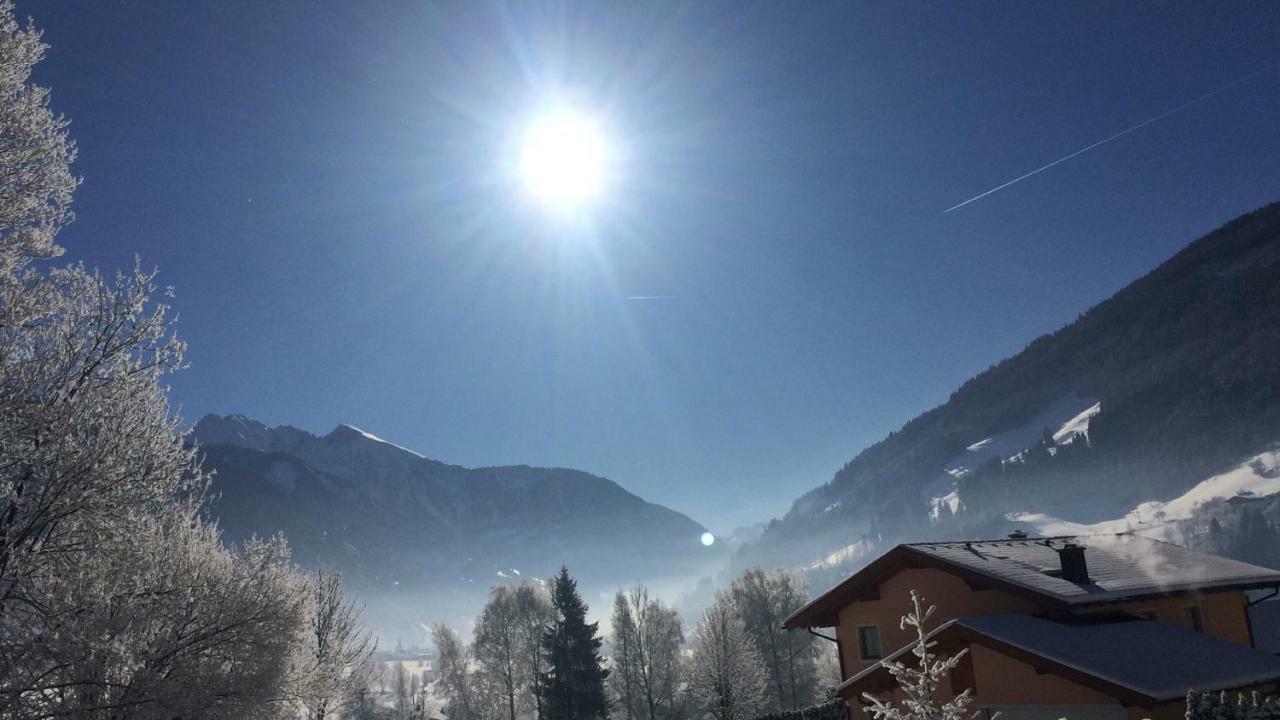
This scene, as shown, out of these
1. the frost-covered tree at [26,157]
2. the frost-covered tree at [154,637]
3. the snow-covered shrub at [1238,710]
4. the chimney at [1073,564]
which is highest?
the frost-covered tree at [26,157]

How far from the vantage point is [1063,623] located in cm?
1581

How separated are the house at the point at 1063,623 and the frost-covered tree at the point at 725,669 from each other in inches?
671

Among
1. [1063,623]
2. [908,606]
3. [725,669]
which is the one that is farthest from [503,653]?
[1063,623]

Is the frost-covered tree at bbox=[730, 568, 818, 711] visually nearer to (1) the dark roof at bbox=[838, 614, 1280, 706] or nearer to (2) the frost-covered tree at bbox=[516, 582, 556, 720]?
(2) the frost-covered tree at bbox=[516, 582, 556, 720]

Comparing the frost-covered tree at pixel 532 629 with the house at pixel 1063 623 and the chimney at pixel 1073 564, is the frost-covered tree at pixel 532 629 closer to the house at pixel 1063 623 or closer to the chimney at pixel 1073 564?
the house at pixel 1063 623

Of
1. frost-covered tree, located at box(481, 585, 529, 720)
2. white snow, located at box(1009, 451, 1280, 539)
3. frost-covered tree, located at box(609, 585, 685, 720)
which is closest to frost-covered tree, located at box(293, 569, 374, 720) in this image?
frost-covered tree, located at box(609, 585, 685, 720)

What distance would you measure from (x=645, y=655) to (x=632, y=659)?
211cm

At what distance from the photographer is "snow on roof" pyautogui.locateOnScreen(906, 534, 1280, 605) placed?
17.1 m

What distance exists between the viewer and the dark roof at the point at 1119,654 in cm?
1236

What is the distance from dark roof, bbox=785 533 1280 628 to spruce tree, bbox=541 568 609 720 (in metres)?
26.4

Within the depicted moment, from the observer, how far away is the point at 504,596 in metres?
59.5

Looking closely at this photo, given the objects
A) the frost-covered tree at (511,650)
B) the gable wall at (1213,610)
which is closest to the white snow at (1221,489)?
the frost-covered tree at (511,650)

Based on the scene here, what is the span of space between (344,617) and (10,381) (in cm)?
2493

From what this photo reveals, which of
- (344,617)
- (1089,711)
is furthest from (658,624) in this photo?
(1089,711)
